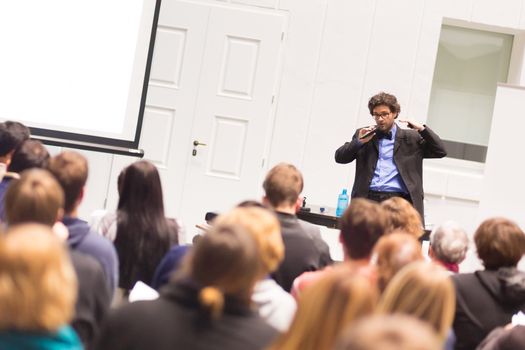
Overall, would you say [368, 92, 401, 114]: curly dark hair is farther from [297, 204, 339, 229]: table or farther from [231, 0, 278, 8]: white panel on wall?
[231, 0, 278, 8]: white panel on wall

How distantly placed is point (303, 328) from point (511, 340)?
1.31 metres

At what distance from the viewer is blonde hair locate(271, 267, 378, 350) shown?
5.10 ft

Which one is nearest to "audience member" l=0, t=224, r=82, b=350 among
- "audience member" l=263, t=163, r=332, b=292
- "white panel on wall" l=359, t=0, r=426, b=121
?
"audience member" l=263, t=163, r=332, b=292

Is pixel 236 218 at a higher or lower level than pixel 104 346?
higher

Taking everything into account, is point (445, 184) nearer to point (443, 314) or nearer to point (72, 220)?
point (72, 220)

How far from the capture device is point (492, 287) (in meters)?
3.09

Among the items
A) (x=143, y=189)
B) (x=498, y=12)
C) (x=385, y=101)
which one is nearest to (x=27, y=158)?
(x=143, y=189)

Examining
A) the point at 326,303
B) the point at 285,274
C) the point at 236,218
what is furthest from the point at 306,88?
the point at 326,303

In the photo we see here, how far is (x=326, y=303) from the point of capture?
157 centimetres

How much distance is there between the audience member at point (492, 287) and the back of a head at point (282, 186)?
0.69 metres

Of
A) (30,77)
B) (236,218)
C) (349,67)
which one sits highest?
(349,67)

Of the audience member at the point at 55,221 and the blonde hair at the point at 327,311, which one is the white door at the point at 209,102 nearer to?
the audience member at the point at 55,221

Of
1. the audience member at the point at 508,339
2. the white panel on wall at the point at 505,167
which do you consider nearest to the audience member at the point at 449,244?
the audience member at the point at 508,339

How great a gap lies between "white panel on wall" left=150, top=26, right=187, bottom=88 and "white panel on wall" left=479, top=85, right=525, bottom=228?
102 inches
